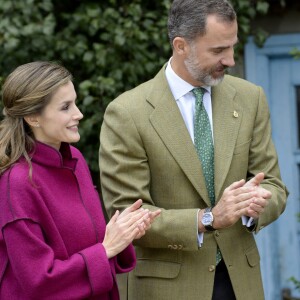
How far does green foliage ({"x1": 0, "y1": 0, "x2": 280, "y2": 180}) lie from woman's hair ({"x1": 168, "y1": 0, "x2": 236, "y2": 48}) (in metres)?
1.42

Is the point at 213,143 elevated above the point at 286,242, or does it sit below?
above

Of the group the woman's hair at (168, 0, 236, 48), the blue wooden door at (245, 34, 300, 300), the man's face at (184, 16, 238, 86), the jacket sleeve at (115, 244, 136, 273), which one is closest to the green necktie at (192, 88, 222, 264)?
the man's face at (184, 16, 238, 86)

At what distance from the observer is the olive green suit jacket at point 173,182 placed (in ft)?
12.6

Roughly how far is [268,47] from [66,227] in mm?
2826

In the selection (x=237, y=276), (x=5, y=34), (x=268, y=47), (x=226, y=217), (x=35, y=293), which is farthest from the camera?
(x=268, y=47)

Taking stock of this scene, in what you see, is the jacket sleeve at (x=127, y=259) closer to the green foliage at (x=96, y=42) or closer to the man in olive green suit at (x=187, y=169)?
the man in olive green suit at (x=187, y=169)

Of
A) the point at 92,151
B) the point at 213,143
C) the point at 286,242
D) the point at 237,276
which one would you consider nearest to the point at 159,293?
the point at 237,276

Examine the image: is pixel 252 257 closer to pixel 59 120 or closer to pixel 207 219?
pixel 207 219

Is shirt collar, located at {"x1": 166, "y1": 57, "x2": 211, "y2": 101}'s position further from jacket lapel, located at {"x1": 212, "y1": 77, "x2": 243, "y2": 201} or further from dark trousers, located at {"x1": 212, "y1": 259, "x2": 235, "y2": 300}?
dark trousers, located at {"x1": 212, "y1": 259, "x2": 235, "y2": 300}

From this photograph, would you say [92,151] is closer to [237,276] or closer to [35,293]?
[237,276]

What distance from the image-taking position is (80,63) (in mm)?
5715

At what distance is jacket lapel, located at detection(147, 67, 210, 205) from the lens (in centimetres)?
385

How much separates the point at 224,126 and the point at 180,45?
374mm

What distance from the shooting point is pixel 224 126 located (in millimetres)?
3951
